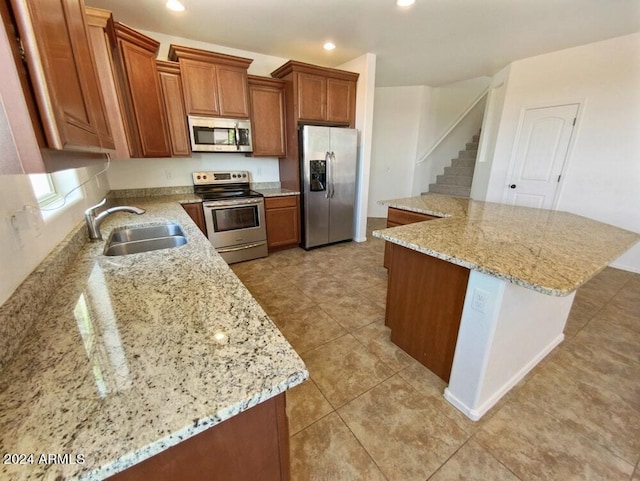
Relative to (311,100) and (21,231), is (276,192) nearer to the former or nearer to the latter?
(311,100)

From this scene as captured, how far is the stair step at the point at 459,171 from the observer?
5250 mm

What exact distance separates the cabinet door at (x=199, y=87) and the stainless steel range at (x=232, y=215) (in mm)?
766

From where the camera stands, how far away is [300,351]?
1905 mm

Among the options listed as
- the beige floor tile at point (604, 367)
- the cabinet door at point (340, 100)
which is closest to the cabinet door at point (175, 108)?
the cabinet door at point (340, 100)

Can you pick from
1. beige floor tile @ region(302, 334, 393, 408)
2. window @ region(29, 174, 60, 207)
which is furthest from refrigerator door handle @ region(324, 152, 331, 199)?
window @ region(29, 174, 60, 207)

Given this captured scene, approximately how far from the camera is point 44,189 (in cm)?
137

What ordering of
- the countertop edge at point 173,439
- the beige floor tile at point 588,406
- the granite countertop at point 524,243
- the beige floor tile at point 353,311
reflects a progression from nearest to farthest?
the countertop edge at point 173,439
the granite countertop at point 524,243
the beige floor tile at point 588,406
the beige floor tile at point 353,311

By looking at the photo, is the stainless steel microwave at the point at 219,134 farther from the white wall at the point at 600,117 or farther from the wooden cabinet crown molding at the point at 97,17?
the white wall at the point at 600,117

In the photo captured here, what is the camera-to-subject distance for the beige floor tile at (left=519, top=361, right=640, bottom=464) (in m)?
1.32

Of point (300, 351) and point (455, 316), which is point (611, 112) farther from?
point (300, 351)

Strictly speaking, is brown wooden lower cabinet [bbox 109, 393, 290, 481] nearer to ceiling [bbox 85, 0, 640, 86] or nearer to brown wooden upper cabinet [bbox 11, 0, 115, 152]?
brown wooden upper cabinet [bbox 11, 0, 115, 152]

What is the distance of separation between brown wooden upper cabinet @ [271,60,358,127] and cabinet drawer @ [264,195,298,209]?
1.01m

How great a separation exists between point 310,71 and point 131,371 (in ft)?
11.8

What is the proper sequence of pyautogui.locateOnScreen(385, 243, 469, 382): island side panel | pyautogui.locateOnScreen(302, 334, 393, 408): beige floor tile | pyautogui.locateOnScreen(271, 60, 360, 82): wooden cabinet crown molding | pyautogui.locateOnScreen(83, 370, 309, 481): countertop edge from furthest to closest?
pyautogui.locateOnScreen(271, 60, 360, 82): wooden cabinet crown molding, pyautogui.locateOnScreen(302, 334, 393, 408): beige floor tile, pyautogui.locateOnScreen(385, 243, 469, 382): island side panel, pyautogui.locateOnScreen(83, 370, 309, 481): countertop edge
